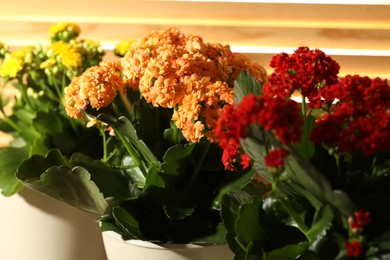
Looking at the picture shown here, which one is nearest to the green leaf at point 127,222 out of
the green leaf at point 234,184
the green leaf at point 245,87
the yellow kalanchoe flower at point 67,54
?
the green leaf at point 234,184

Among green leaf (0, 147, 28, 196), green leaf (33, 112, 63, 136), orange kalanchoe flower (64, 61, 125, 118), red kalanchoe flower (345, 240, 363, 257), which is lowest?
green leaf (0, 147, 28, 196)

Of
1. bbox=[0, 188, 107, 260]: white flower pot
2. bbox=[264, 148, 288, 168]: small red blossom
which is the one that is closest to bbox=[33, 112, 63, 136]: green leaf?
bbox=[0, 188, 107, 260]: white flower pot

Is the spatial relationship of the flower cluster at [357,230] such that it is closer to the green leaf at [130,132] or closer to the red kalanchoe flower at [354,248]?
the red kalanchoe flower at [354,248]

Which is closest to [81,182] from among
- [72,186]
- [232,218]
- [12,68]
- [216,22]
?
[72,186]

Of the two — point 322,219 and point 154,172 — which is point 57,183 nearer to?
point 154,172

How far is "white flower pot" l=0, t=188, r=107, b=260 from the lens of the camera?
1120mm

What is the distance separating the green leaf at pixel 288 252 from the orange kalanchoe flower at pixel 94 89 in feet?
0.97

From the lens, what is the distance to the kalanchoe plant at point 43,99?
111cm

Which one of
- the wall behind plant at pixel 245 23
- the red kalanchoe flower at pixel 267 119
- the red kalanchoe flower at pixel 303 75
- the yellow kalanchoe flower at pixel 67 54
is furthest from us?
the wall behind plant at pixel 245 23

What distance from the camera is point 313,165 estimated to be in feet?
2.18

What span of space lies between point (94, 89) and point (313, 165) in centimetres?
32

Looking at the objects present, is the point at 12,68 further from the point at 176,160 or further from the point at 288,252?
the point at 288,252

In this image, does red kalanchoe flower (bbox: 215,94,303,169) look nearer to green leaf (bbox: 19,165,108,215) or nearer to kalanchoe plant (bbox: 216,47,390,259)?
kalanchoe plant (bbox: 216,47,390,259)

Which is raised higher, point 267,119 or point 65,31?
point 267,119
